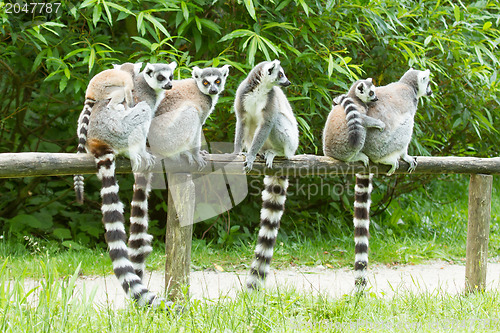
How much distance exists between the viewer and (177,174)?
371 cm

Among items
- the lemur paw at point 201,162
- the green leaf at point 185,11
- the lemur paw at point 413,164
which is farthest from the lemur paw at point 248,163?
the lemur paw at point 413,164

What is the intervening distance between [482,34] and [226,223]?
4.04 m

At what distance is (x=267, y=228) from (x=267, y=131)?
Answer: 0.84 metres

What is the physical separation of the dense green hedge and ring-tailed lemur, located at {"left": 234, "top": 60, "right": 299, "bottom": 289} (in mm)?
381

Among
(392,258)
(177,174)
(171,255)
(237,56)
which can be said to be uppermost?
(237,56)

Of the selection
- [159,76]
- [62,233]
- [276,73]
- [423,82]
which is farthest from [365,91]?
[62,233]

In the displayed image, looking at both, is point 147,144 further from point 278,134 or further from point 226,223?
point 226,223

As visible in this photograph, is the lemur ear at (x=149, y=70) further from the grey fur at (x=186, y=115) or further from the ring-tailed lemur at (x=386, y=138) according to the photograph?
the ring-tailed lemur at (x=386, y=138)

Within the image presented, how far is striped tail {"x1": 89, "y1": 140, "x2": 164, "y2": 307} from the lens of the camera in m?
3.10

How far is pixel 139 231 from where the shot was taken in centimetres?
364

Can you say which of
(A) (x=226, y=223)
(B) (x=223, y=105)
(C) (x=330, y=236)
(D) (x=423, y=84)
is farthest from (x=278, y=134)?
(C) (x=330, y=236)


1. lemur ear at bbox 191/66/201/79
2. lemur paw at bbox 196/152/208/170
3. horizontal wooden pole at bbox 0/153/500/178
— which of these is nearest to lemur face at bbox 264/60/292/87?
lemur ear at bbox 191/66/201/79

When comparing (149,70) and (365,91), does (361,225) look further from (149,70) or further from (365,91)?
(149,70)

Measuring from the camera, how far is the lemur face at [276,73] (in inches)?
160
